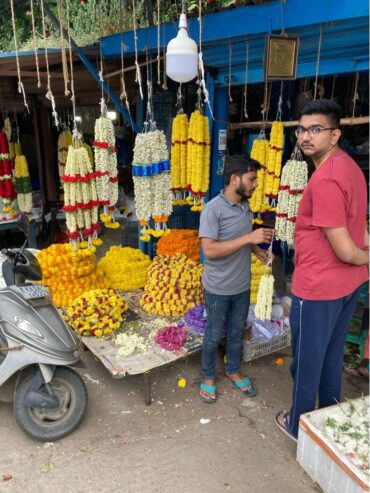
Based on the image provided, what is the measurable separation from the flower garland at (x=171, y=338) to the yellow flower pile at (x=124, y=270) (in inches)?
53.1

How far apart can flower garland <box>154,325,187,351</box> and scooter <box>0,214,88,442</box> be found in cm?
85

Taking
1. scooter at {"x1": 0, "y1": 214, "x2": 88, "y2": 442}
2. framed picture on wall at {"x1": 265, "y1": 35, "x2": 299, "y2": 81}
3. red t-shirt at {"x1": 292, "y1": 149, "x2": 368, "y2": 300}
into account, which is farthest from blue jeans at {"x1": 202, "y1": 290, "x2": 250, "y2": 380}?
A: framed picture on wall at {"x1": 265, "y1": 35, "x2": 299, "y2": 81}

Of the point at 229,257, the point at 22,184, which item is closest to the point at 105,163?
the point at 229,257

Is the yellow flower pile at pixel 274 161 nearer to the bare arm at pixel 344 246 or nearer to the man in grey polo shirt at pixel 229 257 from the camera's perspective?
the man in grey polo shirt at pixel 229 257

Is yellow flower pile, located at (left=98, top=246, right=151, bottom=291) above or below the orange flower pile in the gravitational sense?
below

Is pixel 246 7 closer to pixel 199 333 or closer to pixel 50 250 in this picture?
pixel 199 333

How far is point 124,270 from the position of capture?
206 inches

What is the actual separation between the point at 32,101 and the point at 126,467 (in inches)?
280

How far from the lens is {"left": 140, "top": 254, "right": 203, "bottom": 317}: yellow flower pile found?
4445 millimetres

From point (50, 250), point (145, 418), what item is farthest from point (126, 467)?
point (50, 250)

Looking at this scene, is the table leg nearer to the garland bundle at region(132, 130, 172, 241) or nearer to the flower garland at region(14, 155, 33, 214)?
the garland bundle at region(132, 130, 172, 241)

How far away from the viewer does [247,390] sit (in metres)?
3.65

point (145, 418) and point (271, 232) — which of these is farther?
point (145, 418)

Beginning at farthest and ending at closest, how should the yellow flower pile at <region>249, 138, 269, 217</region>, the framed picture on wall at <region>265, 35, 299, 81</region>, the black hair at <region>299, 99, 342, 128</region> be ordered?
Result: the yellow flower pile at <region>249, 138, 269, 217</region> → the framed picture on wall at <region>265, 35, 299, 81</region> → the black hair at <region>299, 99, 342, 128</region>
